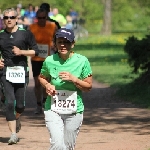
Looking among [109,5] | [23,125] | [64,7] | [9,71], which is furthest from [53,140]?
[64,7]

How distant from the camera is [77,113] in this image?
361 inches

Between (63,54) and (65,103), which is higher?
(63,54)

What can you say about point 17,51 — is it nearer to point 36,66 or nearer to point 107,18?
point 36,66

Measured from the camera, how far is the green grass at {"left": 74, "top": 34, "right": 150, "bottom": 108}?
1852 cm

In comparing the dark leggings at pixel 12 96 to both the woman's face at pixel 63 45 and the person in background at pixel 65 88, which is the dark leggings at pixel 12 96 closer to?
the person in background at pixel 65 88

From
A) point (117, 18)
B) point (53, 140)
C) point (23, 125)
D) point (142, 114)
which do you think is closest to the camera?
point (53, 140)

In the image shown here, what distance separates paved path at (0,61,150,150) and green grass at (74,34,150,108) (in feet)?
1.36

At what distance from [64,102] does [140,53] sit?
995 centimetres

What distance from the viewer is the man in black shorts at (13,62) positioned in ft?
39.4

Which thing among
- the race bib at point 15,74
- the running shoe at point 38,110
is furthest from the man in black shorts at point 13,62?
the running shoe at point 38,110

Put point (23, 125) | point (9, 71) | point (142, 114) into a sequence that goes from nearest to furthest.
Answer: point (9, 71), point (23, 125), point (142, 114)

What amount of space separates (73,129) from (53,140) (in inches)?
12.4

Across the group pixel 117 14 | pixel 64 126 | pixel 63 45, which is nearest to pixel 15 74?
pixel 64 126

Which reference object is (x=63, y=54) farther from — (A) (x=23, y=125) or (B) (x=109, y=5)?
(B) (x=109, y=5)
